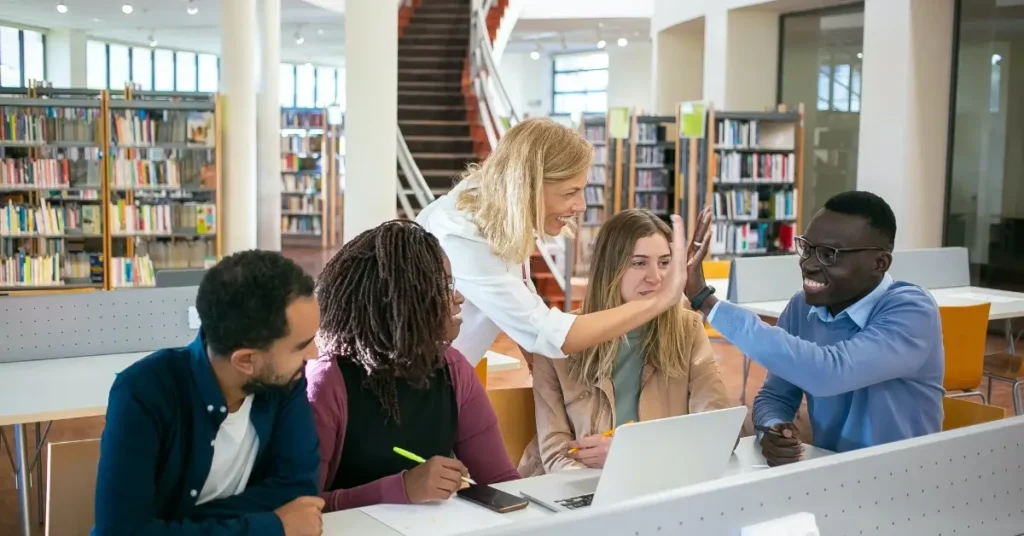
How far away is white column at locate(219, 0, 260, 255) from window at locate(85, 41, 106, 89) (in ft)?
28.4

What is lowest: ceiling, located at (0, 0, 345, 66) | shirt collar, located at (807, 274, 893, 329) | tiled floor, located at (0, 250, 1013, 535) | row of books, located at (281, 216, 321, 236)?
tiled floor, located at (0, 250, 1013, 535)

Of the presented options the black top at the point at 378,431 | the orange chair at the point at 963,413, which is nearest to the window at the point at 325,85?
the orange chair at the point at 963,413

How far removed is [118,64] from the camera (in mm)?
17906

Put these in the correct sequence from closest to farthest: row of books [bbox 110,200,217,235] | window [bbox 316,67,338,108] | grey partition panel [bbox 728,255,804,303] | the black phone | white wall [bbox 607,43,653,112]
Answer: the black phone < grey partition panel [bbox 728,255,804,303] < row of books [bbox 110,200,217,235] < white wall [bbox 607,43,653,112] < window [bbox 316,67,338,108]

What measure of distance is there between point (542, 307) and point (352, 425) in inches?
26.0

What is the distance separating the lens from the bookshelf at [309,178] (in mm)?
15570

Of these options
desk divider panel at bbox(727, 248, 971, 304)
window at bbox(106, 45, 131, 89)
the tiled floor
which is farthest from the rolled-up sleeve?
window at bbox(106, 45, 131, 89)

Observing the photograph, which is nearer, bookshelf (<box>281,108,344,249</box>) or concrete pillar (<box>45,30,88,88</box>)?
bookshelf (<box>281,108,344,249</box>)

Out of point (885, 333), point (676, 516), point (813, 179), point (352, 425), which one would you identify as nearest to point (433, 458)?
point (352, 425)

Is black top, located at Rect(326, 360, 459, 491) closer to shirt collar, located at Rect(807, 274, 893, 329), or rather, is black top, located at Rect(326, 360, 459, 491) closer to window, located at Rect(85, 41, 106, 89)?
shirt collar, located at Rect(807, 274, 893, 329)

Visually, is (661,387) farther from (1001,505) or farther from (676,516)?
(676,516)

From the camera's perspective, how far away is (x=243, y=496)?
1.71 metres

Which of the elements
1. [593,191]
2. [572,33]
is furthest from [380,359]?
[572,33]

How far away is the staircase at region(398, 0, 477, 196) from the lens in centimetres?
1086
